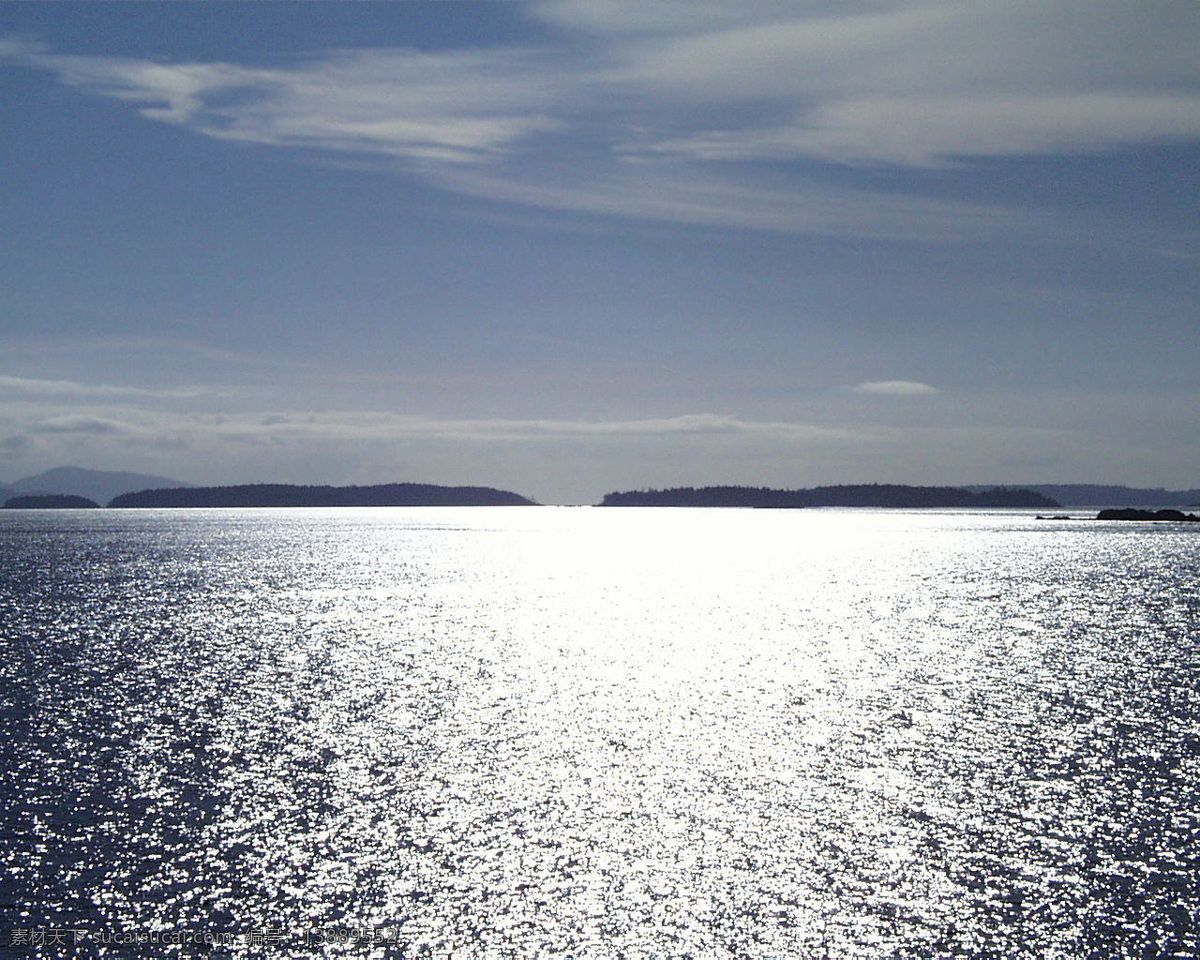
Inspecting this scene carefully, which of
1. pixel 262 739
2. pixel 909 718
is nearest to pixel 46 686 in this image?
pixel 262 739

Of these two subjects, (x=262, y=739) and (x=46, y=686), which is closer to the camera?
(x=262, y=739)

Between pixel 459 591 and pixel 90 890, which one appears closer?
pixel 90 890

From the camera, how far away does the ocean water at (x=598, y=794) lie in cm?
2131

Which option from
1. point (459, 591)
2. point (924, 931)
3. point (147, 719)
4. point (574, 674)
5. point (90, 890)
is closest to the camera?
point (924, 931)

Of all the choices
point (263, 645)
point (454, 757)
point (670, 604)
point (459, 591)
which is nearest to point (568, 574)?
point (459, 591)

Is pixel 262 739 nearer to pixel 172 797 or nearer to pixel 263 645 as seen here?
pixel 172 797

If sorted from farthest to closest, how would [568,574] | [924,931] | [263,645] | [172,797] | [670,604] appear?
[568,574] → [670,604] → [263,645] → [172,797] → [924,931]

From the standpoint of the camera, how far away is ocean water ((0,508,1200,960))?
839 inches

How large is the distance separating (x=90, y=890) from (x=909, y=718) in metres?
34.2

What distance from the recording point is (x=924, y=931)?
20984 millimetres

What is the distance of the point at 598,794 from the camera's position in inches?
1273

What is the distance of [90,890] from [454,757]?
15788 millimetres

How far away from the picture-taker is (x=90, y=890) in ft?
74.5

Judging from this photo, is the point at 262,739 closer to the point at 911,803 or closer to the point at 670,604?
the point at 911,803
